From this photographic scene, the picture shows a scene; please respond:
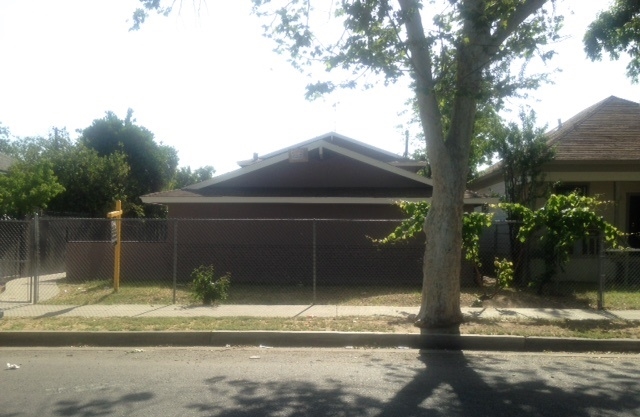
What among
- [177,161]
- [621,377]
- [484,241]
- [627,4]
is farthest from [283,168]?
[177,161]

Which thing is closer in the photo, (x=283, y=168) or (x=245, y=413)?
(x=245, y=413)

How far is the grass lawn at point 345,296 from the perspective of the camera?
14.6m

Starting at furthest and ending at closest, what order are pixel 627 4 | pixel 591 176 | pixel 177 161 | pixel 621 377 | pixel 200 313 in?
pixel 177 161 < pixel 591 176 < pixel 627 4 < pixel 200 313 < pixel 621 377

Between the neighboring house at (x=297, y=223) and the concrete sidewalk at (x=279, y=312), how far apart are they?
3.46 m

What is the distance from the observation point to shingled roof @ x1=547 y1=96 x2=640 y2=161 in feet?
59.7

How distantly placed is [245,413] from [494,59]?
679 centimetres

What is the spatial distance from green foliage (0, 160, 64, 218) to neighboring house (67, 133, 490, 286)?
5.33 metres

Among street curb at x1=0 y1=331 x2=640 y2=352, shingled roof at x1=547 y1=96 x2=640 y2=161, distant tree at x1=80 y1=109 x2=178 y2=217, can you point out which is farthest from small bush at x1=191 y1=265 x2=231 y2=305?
distant tree at x1=80 y1=109 x2=178 y2=217

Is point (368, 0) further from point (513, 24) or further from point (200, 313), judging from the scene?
point (200, 313)

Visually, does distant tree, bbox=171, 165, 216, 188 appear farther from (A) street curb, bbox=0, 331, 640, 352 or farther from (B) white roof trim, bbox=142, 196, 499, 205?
(A) street curb, bbox=0, 331, 640, 352

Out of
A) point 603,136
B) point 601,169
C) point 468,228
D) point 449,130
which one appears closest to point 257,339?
point 449,130

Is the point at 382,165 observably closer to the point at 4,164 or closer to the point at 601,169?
the point at 601,169

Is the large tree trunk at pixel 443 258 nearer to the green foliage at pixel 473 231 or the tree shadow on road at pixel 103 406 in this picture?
the green foliage at pixel 473 231

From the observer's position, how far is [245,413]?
6953mm
